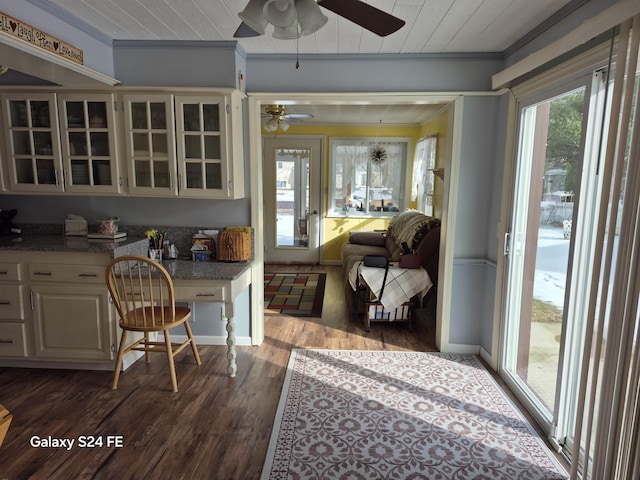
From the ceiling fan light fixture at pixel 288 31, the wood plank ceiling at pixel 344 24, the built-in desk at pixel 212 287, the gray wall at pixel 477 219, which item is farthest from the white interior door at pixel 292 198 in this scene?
the ceiling fan light fixture at pixel 288 31

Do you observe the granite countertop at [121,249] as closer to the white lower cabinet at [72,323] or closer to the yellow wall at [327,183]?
the white lower cabinet at [72,323]

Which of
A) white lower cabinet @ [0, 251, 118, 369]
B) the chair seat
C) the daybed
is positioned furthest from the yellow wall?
white lower cabinet @ [0, 251, 118, 369]

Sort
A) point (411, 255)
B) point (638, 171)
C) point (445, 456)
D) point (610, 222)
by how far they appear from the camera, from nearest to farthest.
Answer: point (638, 171)
point (610, 222)
point (445, 456)
point (411, 255)

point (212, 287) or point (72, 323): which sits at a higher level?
point (212, 287)

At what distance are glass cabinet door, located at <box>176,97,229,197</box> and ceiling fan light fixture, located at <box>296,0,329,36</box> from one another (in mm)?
1489

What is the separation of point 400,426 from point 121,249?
2188 mm

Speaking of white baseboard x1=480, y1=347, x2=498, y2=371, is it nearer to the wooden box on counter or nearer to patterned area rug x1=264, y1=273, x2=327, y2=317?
patterned area rug x1=264, y1=273, x2=327, y2=317

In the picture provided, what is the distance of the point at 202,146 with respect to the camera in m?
3.00

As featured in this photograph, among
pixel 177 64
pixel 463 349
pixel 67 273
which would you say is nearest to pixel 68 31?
pixel 177 64

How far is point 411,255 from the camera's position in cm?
383

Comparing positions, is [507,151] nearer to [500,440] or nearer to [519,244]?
[519,244]

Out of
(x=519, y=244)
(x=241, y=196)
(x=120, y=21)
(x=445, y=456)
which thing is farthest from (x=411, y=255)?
(x=120, y=21)

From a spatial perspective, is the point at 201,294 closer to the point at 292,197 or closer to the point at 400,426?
the point at 400,426

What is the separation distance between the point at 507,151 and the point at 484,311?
4.22 ft
